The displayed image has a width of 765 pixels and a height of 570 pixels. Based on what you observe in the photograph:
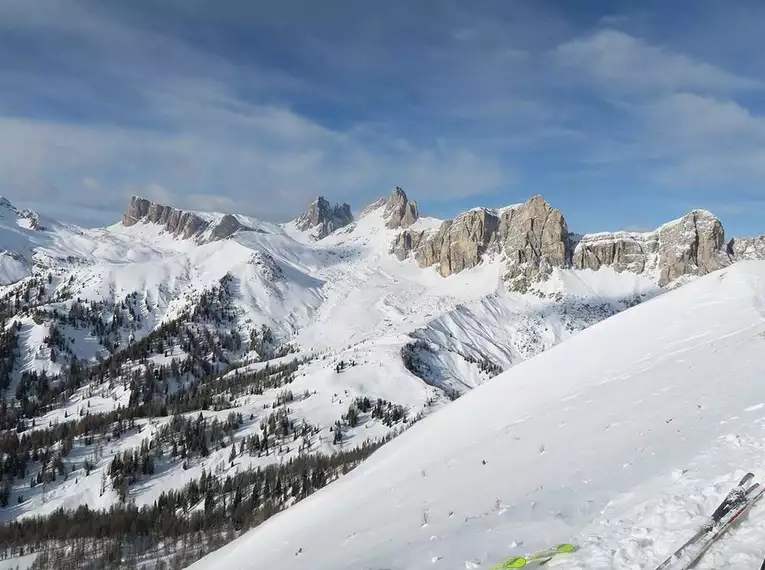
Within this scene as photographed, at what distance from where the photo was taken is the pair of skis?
874 centimetres

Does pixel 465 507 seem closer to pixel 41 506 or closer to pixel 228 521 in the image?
pixel 228 521

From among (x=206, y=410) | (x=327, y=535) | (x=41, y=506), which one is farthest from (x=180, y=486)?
(x=327, y=535)

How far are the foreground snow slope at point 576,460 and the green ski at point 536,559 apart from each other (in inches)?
15.0

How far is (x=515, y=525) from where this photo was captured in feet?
40.8

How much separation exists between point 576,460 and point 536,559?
7.04m

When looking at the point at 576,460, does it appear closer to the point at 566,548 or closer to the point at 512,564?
the point at 566,548

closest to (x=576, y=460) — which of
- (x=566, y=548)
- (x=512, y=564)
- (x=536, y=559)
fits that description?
(x=566, y=548)

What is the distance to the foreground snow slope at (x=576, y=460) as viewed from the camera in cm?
1159

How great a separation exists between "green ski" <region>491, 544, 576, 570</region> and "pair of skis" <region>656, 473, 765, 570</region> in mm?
1988

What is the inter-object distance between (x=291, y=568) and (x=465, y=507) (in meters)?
6.00

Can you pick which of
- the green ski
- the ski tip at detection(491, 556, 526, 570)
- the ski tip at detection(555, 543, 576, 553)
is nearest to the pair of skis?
the ski tip at detection(555, 543, 576, 553)

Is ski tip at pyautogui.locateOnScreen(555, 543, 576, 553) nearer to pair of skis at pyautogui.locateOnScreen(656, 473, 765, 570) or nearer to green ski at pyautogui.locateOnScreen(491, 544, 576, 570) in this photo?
green ski at pyautogui.locateOnScreen(491, 544, 576, 570)

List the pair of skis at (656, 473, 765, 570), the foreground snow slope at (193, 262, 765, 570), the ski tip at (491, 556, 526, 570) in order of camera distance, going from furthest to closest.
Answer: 1. the foreground snow slope at (193, 262, 765, 570)
2. the ski tip at (491, 556, 526, 570)
3. the pair of skis at (656, 473, 765, 570)

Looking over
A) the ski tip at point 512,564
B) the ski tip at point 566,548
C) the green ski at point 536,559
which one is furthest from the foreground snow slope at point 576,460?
the ski tip at point 512,564
